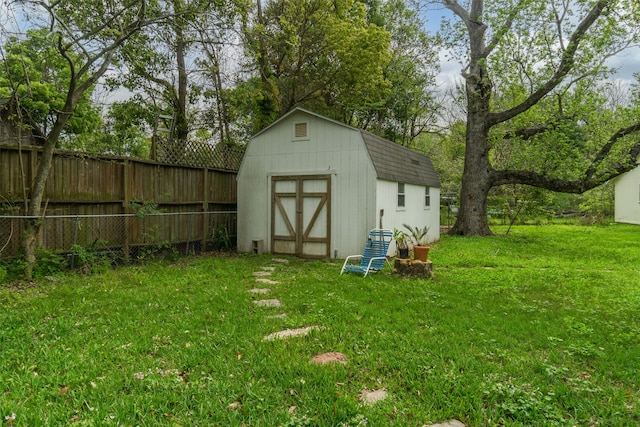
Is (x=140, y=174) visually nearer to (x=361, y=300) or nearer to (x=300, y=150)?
(x=300, y=150)

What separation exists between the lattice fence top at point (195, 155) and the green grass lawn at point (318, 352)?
3448 mm

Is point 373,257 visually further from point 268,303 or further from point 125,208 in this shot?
point 125,208

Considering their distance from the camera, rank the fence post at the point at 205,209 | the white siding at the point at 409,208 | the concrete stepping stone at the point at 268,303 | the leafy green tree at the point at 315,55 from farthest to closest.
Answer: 1. the leafy green tree at the point at 315,55
2. the fence post at the point at 205,209
3. the white siding at the point at 409,208
4. the concrete stepping stone at the point at 268,303

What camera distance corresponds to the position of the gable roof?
831 centimetres

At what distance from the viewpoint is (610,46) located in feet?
33.5

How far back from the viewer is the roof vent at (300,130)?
28.8 ft

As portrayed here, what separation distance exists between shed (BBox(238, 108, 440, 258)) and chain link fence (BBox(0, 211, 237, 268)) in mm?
909

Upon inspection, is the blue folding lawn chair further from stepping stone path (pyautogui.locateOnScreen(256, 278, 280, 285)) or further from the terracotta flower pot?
stepping stone path (pyautogui.locateOnScreen(256, 278, 280, 285))

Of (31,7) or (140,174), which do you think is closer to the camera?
(31,7)

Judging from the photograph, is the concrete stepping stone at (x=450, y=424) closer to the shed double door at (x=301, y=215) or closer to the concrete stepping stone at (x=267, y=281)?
the concrete stepping stone at (x=267, y=281)

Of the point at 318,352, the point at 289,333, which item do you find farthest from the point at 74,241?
the point at 318,352

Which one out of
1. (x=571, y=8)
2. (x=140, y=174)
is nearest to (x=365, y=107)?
(x=571, y=8)

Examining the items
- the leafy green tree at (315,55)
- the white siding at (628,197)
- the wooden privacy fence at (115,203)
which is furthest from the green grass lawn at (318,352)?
the white siding at (628,197)

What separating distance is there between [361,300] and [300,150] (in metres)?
4.84
